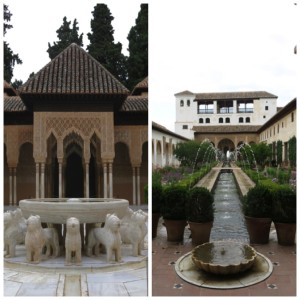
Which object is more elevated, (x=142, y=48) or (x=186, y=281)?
(x=142, y=48)

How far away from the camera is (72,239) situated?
9.49 feet

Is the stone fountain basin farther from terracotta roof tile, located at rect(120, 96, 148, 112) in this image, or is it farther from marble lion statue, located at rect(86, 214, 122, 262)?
terracotta roof tile, located at rect(120, 96, 148, 112)

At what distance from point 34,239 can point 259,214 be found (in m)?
1.74

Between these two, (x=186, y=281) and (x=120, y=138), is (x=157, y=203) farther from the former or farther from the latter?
(x=120, y=138)

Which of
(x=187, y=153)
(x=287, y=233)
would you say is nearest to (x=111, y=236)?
(x=287, y=233)

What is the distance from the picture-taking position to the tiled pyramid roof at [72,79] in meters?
6.05

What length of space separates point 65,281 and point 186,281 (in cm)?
79

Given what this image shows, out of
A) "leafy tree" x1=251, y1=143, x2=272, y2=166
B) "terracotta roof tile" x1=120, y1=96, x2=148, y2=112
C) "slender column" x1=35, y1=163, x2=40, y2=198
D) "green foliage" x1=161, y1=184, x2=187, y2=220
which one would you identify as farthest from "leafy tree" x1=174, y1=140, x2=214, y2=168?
"green foliage" x1=161, y1=184, x2=187, y2=220

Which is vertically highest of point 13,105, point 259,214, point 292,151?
point 13,105

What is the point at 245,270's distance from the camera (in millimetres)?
2484

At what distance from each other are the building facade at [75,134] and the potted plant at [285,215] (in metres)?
3.42

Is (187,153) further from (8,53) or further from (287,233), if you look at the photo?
(287,233)

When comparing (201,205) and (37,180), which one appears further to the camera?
(37,180)

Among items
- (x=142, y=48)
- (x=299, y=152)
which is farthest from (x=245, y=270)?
(x=142, y=48)
